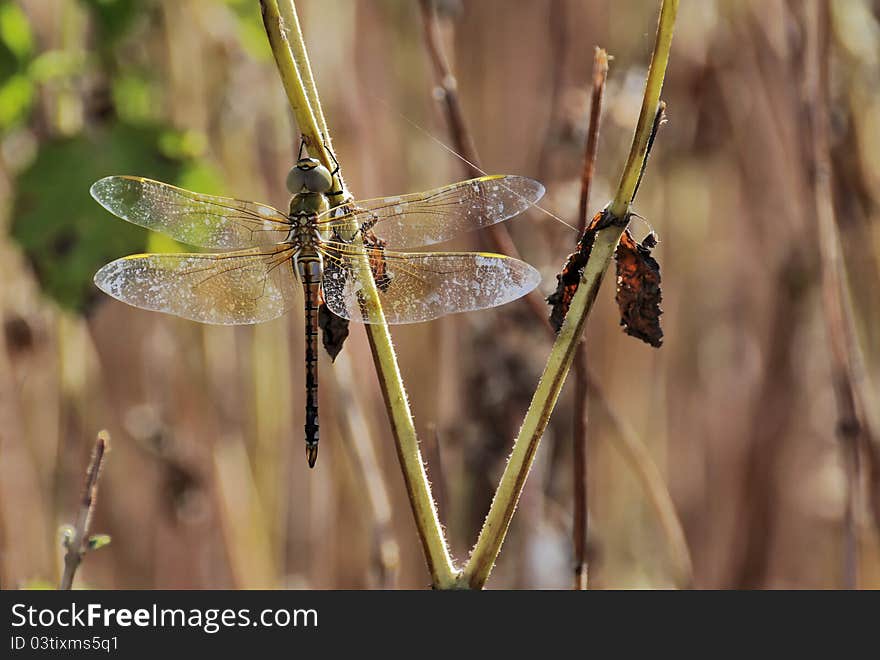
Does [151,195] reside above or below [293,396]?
below

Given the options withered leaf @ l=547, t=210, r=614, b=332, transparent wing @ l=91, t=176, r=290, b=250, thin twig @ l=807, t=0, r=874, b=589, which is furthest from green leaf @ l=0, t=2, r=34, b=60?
thin twig @ l=807, t=0, r=874, b=589

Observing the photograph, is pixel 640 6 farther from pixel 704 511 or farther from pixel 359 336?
pixel 704 511

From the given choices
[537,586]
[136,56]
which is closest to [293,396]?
[537,586]

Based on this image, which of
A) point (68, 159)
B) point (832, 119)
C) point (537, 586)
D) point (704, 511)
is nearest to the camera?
point (68, 159)

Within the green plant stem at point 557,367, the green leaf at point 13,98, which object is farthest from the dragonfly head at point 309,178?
the green leaf at point 13,98

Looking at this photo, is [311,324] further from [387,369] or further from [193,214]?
[387,369]

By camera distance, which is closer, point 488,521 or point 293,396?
point 488,521

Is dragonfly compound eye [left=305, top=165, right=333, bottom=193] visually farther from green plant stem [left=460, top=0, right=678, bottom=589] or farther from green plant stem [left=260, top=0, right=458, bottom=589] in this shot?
green plant stem [left=460, top=0, right=678, bottom=589]

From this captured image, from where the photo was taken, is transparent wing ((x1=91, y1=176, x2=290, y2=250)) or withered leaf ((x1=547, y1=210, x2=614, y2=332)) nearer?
withered leaf ((x1=547, y1=210, x2=614, y2=332))
